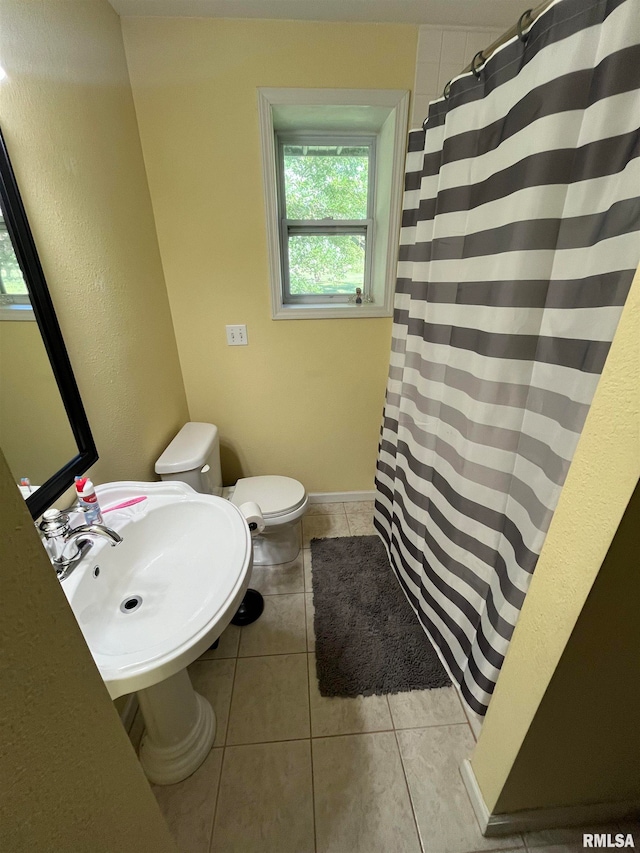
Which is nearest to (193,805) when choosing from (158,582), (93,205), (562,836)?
(158,582)

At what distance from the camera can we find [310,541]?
186 cm

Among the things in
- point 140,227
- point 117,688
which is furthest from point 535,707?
point 140,227

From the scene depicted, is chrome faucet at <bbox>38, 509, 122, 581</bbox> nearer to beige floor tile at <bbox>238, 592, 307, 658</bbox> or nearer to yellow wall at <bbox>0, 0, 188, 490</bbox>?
yellow wall at <bbox>0, 0, 188, 490</bbox>

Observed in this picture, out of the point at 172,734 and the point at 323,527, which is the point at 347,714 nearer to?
the point at 172,734

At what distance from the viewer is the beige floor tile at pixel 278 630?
1327 mm

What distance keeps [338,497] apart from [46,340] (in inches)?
64.7

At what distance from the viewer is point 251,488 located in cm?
165

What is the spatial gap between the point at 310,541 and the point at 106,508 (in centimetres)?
111

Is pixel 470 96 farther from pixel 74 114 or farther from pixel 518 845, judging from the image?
pixel 518 845

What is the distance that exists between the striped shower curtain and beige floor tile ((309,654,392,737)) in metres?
0.28

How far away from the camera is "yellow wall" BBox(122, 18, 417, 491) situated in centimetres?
126

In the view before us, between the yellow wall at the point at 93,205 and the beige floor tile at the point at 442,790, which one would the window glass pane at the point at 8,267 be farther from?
the beige floor tile at the point at 442,790

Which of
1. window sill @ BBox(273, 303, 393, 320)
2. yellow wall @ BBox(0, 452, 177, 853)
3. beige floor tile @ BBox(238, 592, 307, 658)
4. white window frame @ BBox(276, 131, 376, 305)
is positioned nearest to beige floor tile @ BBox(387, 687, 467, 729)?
beige floor tile @ BBox(238, 592, 307, 658)

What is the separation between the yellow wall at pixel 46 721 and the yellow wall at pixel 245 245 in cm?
143
